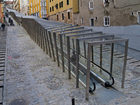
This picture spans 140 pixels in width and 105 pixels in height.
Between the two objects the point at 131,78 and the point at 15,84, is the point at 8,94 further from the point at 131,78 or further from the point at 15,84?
the point at 131,78

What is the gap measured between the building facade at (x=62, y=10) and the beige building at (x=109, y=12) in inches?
84.8

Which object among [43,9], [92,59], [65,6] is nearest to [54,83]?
[92,59]

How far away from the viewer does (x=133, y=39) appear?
1201 centimetres

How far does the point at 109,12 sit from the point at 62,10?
14052 millimetres

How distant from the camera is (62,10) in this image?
28297mm

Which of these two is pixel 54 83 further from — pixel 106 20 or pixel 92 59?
pixel 106 20

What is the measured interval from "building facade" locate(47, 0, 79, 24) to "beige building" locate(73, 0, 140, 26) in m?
2.15

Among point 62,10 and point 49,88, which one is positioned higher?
point 62,10

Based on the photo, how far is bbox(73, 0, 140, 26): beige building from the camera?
12.9m

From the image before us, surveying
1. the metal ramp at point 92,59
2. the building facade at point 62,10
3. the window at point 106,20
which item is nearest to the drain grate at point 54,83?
the metal ramp at point 92,59

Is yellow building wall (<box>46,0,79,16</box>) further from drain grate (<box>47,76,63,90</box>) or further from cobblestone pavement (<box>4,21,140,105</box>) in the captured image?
drain grate (<box>47,76,63,90</box>)

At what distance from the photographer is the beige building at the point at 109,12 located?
12934 mm

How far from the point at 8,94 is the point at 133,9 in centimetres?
1106

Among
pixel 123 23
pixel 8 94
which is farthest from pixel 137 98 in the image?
pixel 123 23
